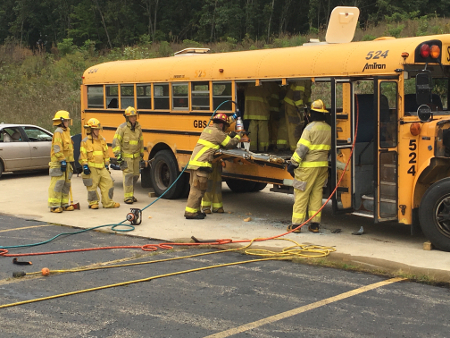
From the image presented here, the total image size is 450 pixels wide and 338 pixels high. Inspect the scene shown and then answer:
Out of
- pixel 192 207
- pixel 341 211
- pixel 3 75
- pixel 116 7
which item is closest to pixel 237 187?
pixel 192 207

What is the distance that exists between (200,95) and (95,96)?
12.3 feet

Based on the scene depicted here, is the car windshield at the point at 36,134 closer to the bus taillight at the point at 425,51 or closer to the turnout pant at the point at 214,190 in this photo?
the turnout pant at the point at 214,190

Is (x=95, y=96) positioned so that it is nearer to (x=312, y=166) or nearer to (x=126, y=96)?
(x=126, y=96)

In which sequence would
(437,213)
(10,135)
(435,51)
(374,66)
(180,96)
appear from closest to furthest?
(437,213)
(435,51)
(374,66)
(180,96)
(10,135)

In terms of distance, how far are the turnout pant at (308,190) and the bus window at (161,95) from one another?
4008 mm

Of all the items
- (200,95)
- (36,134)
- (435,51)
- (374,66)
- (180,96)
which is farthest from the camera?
(36,134)

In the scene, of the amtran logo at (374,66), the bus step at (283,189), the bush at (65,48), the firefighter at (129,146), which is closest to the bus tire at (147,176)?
the firefighter at (129,146)

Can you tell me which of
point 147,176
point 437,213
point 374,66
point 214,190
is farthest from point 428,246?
point 147,176

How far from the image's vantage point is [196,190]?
10.3 meters

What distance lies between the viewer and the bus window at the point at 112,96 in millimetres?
13398

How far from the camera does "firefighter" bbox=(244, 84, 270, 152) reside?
36.0 ft

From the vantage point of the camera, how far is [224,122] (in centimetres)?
1028

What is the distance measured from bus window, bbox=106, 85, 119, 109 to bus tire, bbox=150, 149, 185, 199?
1783 mm

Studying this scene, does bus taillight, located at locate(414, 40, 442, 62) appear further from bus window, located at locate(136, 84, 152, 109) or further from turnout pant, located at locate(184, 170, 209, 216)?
bus window, located at locate(136, 84, 152, 109)
